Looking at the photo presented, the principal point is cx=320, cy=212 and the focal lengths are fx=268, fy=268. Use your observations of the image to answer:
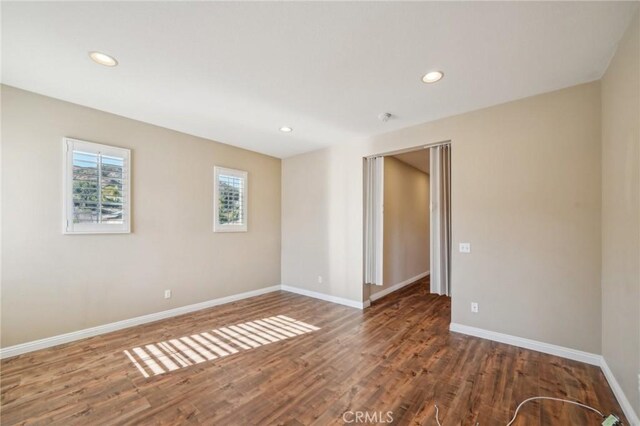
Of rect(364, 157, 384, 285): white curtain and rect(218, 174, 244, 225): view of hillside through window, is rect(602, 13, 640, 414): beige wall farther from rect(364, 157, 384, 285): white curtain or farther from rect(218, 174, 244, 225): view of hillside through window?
rect(218, 174, 244, 225): view of hillside through window

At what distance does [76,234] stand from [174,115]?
5.98 ft

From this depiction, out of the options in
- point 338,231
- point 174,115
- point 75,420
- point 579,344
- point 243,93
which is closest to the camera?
point 75,420

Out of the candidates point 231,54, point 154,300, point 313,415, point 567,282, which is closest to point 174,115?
point 231,54

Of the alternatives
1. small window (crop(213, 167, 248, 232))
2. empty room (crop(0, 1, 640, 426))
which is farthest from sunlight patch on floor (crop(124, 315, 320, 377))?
small window (crop(213, 167, 248, 232))

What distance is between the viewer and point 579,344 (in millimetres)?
2674

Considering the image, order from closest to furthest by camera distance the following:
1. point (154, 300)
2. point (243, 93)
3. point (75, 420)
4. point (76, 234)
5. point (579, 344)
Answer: point (75, 420)
point (579, 344)
point (243, 93)
point (76, 234)
point (154, 300)

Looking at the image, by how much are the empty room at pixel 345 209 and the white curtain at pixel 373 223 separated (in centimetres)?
4

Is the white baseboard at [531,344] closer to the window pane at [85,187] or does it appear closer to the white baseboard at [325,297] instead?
the white baseboard at [325,297]

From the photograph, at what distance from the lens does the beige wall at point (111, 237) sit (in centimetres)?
277

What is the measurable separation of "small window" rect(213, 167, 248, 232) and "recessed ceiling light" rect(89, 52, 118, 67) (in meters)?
2.23

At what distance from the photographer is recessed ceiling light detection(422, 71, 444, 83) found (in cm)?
248

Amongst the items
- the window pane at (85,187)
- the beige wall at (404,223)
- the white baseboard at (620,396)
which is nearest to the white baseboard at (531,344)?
the white baseboard at (620,396)

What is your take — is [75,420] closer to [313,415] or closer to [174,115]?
[313,415]

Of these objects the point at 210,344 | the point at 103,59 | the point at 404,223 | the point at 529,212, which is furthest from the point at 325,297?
the point at 103,59
